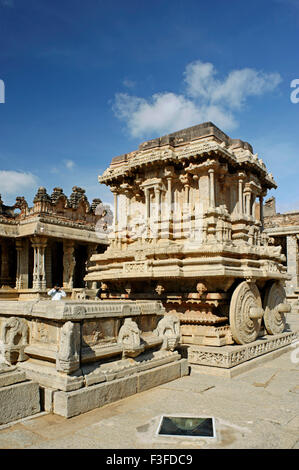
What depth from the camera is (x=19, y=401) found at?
4.98 meters

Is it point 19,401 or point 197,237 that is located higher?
point 197,237

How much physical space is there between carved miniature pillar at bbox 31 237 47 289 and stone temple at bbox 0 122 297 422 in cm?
1421

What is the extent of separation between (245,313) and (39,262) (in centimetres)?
1850

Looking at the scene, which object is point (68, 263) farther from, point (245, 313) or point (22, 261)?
point (245, 313)

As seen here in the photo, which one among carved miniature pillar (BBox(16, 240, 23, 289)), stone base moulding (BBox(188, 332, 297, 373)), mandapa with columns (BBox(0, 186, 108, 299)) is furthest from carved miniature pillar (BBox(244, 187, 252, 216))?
carved miniature pillar (BBox(16, 240, 23, 289))

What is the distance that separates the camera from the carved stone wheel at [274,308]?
34.0 ft

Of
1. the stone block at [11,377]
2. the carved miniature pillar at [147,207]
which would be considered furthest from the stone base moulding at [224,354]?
the stone block at [11,377]

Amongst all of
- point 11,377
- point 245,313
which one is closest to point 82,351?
point 11,377

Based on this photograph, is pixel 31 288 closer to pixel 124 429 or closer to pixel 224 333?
pixel 224 333

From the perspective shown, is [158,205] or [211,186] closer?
[211,186]

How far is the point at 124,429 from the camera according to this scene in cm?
464

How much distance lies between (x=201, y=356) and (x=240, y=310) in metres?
1.39

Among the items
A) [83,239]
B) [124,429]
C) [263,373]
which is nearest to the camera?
[124,429]
